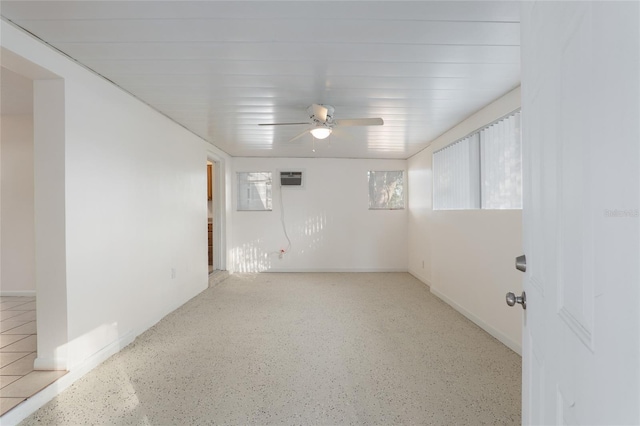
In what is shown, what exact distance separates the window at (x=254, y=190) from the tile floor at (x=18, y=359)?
131 inches

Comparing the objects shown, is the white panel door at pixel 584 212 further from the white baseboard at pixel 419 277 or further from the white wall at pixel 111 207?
the white baseboard at pixel 419 277

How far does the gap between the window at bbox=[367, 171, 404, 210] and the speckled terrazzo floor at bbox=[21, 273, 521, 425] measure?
8.69 ft

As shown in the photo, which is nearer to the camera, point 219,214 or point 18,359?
→ point 18,359

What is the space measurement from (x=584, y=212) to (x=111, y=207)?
A: 9.63 ft

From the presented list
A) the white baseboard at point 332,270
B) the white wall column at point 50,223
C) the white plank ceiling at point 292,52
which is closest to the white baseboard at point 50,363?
the white wall column at point 50,223

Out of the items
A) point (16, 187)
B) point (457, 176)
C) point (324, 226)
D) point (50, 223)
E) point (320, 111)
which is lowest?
point (324, 226)

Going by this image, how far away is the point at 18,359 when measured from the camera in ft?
7.59

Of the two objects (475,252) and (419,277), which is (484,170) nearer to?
(475,252)

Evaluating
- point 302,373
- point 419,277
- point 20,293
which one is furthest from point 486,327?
point 20,293

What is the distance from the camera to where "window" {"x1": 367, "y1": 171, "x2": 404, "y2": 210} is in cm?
607

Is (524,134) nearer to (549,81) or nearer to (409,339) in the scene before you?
(549,81)

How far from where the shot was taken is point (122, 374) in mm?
2254

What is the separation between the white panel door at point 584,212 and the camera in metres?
0.42

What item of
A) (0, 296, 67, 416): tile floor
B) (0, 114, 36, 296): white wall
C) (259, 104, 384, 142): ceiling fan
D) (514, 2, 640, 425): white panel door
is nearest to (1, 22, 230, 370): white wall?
(0, 296, 67, 416): tile floor
